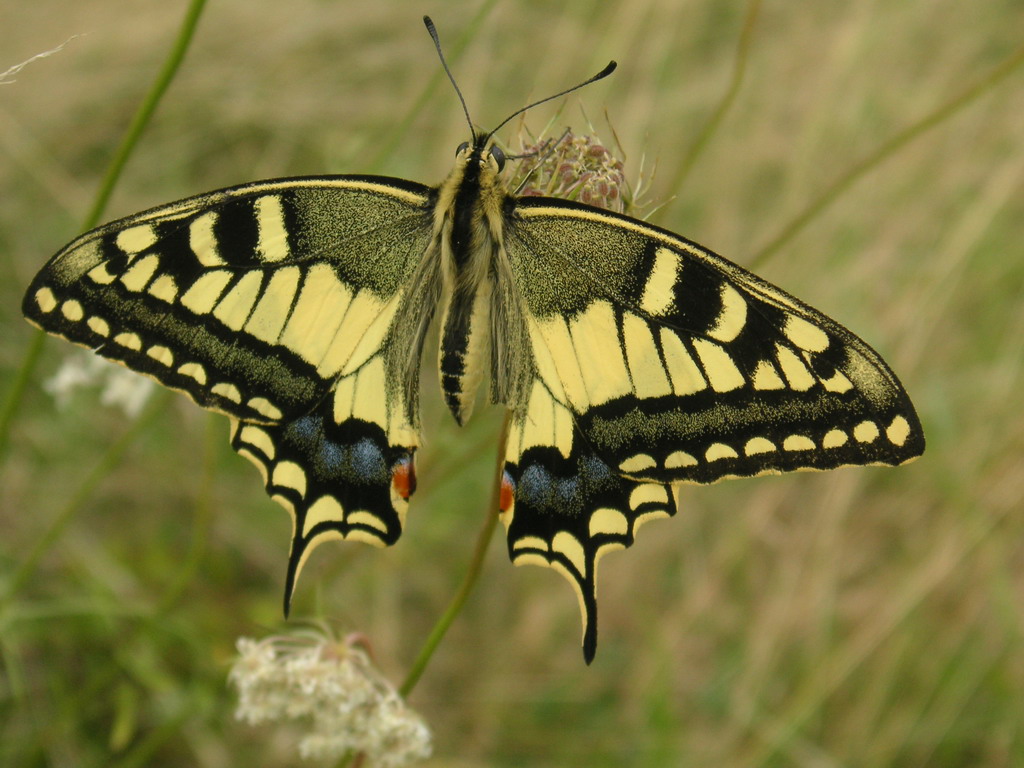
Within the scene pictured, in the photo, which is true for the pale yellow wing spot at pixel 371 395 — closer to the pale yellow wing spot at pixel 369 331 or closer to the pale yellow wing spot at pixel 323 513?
the pale yellow wing spot at pixel 369 331

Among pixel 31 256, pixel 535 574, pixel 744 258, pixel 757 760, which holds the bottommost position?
pixel 757 760

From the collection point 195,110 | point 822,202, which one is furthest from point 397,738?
point 195,110

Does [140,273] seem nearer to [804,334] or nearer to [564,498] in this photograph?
[564,498]

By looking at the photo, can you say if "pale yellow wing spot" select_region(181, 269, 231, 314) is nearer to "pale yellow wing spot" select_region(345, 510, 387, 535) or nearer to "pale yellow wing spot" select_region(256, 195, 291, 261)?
"pale yellow wing spot" select_region(256, 195, 291, 261)

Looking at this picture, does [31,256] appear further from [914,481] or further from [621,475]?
[914,481]

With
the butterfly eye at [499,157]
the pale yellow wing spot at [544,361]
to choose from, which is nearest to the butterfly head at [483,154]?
the butterfly eye at [499,157]
